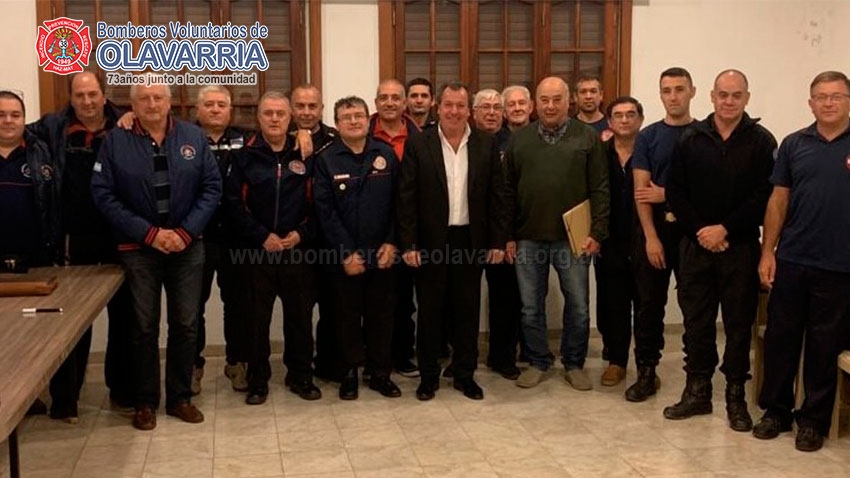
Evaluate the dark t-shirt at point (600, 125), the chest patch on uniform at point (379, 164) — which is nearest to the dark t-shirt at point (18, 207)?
the chest patch on uniform at point (379, 164)

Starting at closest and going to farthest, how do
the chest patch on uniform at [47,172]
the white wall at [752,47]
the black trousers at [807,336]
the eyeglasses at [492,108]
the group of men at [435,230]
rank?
the black trousers at [807,336] < the group of men at [435,230] < the chest patch on uniform at [47,172] < the eyeglasses at [492,108] < the white wall at [752,47]

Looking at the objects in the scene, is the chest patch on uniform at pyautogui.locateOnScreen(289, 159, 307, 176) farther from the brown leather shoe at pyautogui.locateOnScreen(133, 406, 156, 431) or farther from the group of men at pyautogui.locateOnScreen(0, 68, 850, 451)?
the brown leather shoe at pyautogui.locateOnScreen(133, 406, 156, 431)

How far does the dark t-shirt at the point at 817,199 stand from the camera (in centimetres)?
354

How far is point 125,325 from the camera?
4.30m

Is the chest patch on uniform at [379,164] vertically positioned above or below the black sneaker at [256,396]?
above

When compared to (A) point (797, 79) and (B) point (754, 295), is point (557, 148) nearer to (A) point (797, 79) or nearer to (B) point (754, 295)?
(B) point (754, 295)

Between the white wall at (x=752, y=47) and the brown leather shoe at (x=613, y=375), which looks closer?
the brown leather shoe at (x=613, y=375)

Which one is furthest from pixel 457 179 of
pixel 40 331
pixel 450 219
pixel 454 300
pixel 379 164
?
pixel 40 331

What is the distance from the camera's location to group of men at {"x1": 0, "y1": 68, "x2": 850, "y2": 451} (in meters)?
3.82

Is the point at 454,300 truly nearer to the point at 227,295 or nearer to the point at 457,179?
the point at 457,179

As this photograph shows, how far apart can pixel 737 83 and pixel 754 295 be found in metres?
0.93

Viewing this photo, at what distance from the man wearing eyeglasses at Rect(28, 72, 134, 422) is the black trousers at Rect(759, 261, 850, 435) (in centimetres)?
292

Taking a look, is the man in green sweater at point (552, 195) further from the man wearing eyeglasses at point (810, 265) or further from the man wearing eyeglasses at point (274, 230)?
the man wearing eyeglasses at point (274, 230)

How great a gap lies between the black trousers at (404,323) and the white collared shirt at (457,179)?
0.59 m
